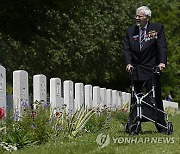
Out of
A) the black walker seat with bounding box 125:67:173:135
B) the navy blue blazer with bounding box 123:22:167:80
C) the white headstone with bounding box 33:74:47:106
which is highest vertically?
the navy blue blazer with bounding box 123:22:167:80

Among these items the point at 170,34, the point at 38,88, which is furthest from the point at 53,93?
the point at 170,34

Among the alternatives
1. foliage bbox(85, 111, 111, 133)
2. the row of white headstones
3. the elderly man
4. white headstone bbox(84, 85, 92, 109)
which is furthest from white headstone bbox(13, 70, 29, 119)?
white headstone bbox(84, 85, 92, 109)

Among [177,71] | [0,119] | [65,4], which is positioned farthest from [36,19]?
[177,71]

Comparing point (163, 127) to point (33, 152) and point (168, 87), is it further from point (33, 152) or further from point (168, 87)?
point (168, 87)

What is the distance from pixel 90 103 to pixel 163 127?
18.6 ft

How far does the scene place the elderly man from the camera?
980 cm

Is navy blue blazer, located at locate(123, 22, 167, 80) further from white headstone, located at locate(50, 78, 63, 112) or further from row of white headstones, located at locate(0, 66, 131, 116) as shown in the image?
white headstone, located at locate(50, 78, 63, 112)

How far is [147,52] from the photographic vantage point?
988 centimetres

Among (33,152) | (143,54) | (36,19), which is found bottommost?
(33,152)

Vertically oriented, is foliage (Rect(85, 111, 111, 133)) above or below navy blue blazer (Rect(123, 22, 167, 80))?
below

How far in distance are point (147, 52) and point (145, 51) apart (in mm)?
41

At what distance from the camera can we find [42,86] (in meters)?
10.9

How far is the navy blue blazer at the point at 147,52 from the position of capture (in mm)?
9797

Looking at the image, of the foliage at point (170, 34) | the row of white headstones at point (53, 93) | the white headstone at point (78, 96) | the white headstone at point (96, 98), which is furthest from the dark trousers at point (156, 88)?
the foliage at point (170, 34)
